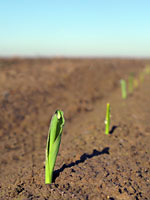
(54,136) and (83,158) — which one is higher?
(54,136)

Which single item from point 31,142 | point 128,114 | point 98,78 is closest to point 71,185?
point 31,142

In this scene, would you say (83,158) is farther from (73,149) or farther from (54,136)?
(54,136)

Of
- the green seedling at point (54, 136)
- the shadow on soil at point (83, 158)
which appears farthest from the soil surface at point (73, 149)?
the green seedling at point (54, 136)

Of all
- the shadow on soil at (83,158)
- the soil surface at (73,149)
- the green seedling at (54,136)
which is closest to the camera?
the green seedling at (54,136)

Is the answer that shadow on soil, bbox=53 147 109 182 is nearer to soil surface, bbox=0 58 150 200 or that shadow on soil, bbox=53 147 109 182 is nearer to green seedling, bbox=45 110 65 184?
soil surface, bbox=0 58 150 200

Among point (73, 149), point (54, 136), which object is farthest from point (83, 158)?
point (54, 136)

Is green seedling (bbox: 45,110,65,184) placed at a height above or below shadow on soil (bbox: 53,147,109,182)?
above

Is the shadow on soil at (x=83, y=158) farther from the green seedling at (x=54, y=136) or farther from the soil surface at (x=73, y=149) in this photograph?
the green seedling at (x=54, y=136)

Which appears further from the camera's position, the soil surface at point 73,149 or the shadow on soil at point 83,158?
the shadow on soil at point 83,158

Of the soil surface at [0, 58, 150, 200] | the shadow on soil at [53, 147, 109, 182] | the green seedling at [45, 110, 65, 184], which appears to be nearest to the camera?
the green seedling at [45, 110, 65, 184]

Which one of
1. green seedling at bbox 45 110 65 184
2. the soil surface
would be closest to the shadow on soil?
the soil surface

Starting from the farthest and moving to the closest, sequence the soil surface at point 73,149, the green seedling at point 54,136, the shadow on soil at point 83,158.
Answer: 1. the shadow on soil at point 83,158
2. the soil surface at point 73,149
3. the green seedling at point 54,136

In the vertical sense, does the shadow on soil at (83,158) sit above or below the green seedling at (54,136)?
below

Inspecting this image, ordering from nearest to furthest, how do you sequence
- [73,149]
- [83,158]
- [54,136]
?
[54,136]
[83,158]
[73,149]
